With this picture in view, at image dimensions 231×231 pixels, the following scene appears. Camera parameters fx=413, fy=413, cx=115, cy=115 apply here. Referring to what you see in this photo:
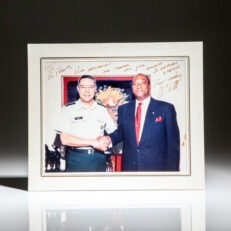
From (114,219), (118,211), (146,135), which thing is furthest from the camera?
(146,135)

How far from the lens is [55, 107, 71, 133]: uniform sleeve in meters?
2.11

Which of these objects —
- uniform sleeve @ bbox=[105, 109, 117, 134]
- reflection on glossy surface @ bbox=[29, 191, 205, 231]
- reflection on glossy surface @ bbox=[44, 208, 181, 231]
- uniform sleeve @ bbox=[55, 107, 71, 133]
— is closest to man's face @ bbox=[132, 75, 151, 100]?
uniform sleeve @ bbox=[105, 109, 117, 134]

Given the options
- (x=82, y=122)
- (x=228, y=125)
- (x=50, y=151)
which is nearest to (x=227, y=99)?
(x=228, y=125)

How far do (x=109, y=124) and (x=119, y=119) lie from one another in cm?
6

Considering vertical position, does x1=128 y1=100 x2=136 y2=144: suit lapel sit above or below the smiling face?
below

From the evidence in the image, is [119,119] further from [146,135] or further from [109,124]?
[146,135]

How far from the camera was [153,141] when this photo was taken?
2.10m

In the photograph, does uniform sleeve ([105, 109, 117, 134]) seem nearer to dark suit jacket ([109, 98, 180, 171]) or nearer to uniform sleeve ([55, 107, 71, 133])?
dark suit jacket ([109, 98, 180, 171])

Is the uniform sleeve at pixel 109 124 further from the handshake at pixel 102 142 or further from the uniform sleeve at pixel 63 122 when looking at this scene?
the uniform sleeve at pixel 63 122

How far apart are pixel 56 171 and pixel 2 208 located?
0.41 metres

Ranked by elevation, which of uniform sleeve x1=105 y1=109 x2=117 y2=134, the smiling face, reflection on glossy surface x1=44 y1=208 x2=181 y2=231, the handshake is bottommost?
reflection on glossy surface x1=44 y1=208 x2=181 y2=231

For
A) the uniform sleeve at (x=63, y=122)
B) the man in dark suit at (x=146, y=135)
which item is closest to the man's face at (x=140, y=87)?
the man in dark suit at (x=146, y=135)

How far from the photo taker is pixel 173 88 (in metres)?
2.10

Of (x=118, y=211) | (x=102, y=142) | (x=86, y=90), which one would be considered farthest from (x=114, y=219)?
(x=86, y=90)
